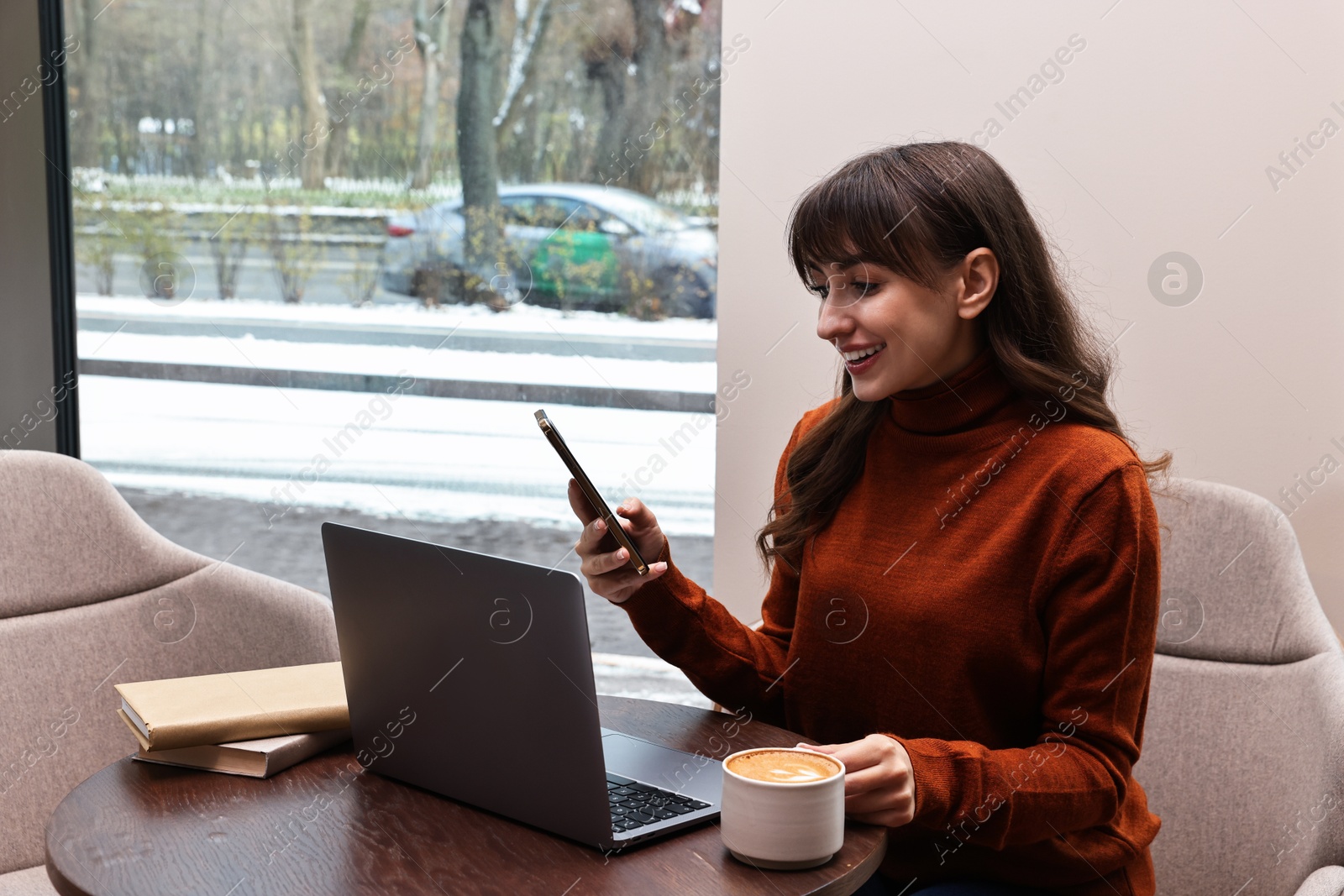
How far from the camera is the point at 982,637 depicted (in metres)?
1.22

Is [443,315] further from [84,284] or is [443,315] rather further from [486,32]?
[84,284]

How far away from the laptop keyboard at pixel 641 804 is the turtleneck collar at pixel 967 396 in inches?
21.2

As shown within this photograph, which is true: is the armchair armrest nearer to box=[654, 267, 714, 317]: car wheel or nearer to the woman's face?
the woman's face

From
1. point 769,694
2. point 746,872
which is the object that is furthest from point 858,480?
point 746,872

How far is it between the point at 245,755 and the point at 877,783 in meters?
0.64

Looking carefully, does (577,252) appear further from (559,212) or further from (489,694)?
(489,694)

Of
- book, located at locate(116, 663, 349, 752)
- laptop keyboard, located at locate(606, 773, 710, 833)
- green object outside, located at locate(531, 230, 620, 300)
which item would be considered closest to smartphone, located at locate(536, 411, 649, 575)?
laptop keyboard, located at locate(606, 773, 710, 833)

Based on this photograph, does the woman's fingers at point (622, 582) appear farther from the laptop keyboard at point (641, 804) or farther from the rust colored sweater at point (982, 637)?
the laptop keyboard at point (641, 804)

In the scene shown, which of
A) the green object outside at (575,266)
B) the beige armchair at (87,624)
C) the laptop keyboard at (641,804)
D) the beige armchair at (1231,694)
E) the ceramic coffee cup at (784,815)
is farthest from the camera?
the green object outside at (575,266)

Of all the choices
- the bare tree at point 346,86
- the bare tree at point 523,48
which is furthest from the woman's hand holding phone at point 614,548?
the bare tree at point 346,86

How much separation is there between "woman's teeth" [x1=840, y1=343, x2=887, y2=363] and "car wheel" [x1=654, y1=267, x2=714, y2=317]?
1.89 m

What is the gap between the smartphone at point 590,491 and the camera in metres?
1.07

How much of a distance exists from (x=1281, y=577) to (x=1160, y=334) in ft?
1.36

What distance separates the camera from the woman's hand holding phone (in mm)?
1269
